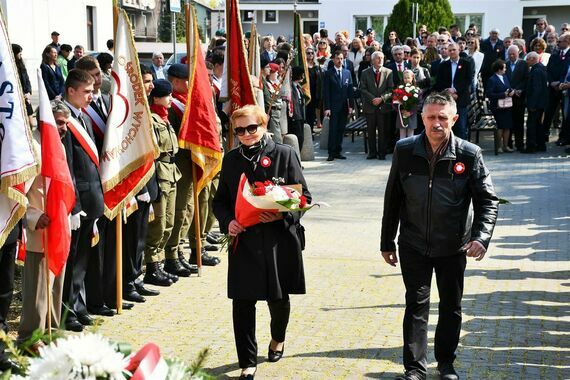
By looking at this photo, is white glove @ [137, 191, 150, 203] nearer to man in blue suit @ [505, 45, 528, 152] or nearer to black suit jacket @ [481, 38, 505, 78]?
man in blue suit @ [505, 45, 528, 152]

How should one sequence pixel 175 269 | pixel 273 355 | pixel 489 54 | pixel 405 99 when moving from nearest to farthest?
pixel 273 355, pixel 175 269, pixel 405 99, pixel 489 54

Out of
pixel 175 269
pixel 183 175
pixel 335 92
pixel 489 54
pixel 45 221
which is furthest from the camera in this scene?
pixel 489 54

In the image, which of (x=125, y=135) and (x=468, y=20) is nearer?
(x=125, y=135)

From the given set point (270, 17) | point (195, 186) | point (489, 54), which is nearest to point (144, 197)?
point (195, 186)

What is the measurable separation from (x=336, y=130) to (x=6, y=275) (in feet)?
41.8

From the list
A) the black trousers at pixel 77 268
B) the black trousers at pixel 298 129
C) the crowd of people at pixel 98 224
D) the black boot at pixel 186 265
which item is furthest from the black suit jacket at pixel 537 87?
the black trousers at pixel 77 268

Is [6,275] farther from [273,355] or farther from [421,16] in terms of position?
[421,16]

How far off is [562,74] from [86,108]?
13491mm

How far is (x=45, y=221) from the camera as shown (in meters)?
6.45

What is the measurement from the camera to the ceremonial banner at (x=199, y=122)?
9219mm

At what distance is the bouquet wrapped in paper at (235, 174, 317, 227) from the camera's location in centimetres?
591

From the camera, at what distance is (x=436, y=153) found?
19.7 ft

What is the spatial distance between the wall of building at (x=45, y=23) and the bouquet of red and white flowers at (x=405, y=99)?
1770 cm

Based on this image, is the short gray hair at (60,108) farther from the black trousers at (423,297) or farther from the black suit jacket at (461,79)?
the black suit jacket at (461,79)
